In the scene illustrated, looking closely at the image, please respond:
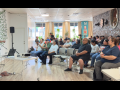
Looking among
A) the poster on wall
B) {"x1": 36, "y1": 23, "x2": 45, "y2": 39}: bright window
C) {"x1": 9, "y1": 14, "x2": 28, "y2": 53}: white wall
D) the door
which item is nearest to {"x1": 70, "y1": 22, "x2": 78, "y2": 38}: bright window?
the poster on wall

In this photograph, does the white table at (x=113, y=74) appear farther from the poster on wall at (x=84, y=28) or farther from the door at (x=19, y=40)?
the poster on wall at (x=84, y=28)

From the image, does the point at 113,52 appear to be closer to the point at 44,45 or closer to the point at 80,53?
the point at 80,53

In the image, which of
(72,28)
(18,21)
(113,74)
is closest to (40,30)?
(72,28)

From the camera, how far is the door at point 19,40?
9844 mm

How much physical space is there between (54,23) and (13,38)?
843cm

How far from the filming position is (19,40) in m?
9.91

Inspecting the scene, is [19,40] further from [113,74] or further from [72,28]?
[72,28]

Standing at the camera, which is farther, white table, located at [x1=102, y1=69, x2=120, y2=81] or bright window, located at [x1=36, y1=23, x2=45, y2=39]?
bright window, located at [x1=36, y1=23, x2=45, y2=39]

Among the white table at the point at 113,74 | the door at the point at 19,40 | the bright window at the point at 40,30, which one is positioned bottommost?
the white table at the point at 113,74

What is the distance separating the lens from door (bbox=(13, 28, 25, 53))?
984 centimetres

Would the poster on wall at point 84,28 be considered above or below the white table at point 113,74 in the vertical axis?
above

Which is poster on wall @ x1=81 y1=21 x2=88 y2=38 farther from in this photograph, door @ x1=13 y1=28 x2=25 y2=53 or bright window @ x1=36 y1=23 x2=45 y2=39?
door @ x1=13 y1=28 x2=25 y2=53

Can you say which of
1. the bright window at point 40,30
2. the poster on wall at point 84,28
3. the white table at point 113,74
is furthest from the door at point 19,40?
the poster on wall at point 84,28
